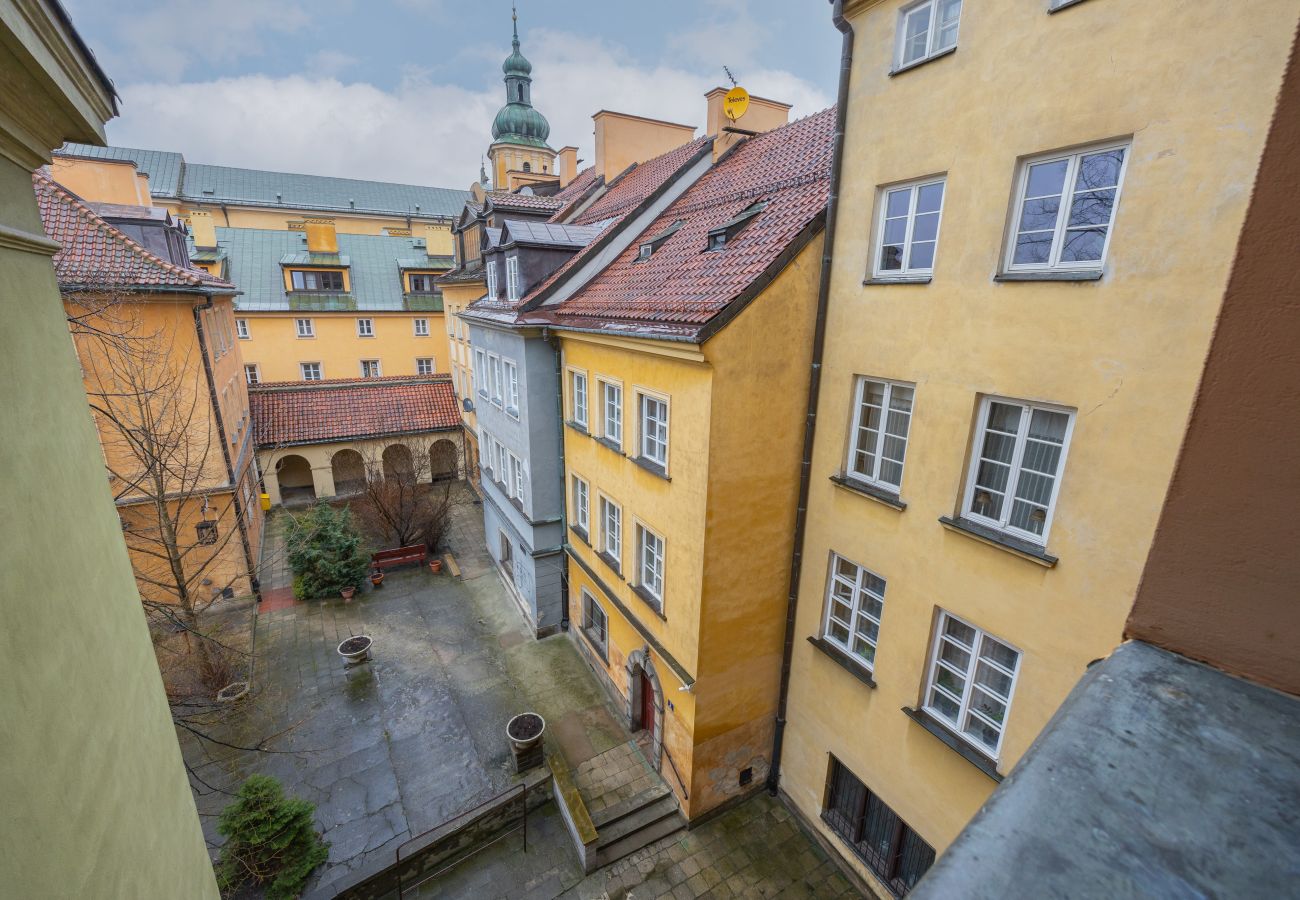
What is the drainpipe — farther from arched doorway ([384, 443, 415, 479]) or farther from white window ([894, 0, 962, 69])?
arched doorway ([384, 443, 415, 479])

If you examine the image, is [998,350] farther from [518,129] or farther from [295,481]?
[518,129]

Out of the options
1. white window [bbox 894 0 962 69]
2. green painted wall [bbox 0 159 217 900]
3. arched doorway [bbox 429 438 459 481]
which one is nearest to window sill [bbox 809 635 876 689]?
green painted wall [bbox 0 159 217 900]

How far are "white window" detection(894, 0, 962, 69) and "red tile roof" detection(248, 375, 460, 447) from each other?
80.9 feet

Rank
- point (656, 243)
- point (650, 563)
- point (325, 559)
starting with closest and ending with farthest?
point (650, 563) < point (656, 243) < point (325, 559)

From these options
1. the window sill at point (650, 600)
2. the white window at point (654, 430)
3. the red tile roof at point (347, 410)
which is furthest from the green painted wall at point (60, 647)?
the red tile roof at point (347, 410)

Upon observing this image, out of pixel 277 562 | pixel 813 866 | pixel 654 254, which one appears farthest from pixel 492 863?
pixel 277 562

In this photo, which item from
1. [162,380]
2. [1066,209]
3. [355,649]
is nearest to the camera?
[1066,209]

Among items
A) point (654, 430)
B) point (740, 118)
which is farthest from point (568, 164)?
point (654, 430)

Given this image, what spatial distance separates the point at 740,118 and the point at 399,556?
1789 centimetres

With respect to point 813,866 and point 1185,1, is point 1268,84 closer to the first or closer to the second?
point 1185,1

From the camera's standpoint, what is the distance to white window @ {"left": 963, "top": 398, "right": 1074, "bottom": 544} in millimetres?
6195

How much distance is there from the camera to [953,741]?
749 centimetres

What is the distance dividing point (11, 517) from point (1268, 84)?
8460 millimetres

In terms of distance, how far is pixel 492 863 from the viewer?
1020 cm
